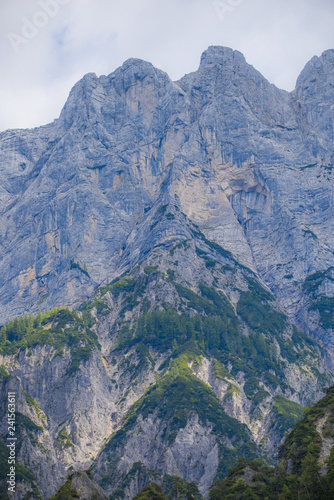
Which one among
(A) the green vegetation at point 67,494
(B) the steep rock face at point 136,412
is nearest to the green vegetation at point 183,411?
(B) the steep rock face at point 136,412

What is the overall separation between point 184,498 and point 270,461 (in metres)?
41.2

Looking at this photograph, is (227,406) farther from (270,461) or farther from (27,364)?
(27,364)

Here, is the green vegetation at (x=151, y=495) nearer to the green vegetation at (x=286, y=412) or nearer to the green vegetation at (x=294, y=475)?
the green vegetation at (x=294, y=475)

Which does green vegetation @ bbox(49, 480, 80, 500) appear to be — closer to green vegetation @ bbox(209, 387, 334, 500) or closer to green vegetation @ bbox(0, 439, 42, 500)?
green vegetation @ bbox(209, 387, 334, 500)

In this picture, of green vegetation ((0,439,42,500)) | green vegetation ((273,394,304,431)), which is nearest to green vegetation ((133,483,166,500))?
green vegetation ((0,439,42,500))

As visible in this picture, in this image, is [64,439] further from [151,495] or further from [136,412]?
[151,495]

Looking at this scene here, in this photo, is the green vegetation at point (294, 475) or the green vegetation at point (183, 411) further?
the green vegetation at point (183, 411)

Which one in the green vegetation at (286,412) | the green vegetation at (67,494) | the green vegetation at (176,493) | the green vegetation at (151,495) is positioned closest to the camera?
the green vegetation at (67,494)

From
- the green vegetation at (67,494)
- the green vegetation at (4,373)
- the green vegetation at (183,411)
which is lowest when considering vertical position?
the green vegetation at (67,494)

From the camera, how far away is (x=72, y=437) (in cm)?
17200

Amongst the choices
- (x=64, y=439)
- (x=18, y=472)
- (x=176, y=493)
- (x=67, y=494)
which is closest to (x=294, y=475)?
(x=176, y=493)

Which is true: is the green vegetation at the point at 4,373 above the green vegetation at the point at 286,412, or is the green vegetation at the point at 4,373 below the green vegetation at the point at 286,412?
above

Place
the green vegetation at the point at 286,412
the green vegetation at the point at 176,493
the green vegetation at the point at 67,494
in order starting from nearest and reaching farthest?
the green vegetation at the point at 67,494 < the green vegetation at the point at 176,493 < the green vegetation at the point at 286,412

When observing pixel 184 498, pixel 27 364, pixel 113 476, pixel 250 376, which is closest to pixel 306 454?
pixel 184 498
